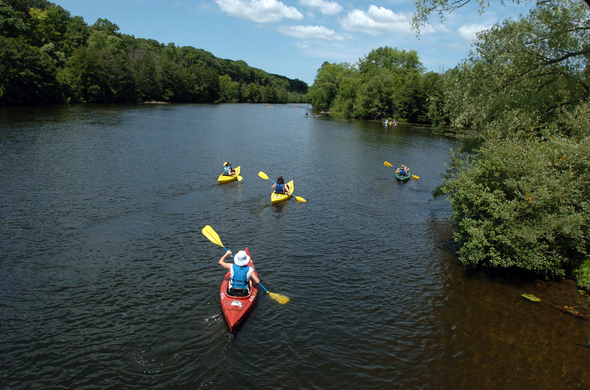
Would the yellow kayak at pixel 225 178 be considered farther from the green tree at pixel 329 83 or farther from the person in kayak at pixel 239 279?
the green tree at pixel 329 83

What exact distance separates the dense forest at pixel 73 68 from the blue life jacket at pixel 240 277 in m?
72.7

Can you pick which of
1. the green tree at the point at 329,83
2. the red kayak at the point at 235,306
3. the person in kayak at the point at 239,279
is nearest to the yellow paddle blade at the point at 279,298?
the red kayak at the point at 235,306

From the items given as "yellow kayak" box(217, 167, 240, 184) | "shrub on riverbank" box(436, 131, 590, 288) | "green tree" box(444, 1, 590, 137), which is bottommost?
"yellow kayak" box(217, 167, 240, 184)

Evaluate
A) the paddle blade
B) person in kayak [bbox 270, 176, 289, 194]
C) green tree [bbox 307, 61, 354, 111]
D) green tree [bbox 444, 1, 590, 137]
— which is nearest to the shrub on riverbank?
the paddle blade

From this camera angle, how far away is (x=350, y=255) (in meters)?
16.3

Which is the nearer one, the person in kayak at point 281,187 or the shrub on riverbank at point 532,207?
the shrub on riverbank at point 532,207

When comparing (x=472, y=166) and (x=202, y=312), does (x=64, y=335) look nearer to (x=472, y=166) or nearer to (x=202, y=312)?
(x=202, y=312)

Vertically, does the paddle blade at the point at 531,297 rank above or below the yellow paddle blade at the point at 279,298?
above

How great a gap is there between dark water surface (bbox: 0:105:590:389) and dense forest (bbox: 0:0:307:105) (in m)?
54.5

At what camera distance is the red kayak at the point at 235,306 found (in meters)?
10.8

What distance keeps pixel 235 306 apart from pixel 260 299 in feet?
5.30

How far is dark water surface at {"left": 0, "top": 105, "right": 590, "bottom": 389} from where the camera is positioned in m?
9.53

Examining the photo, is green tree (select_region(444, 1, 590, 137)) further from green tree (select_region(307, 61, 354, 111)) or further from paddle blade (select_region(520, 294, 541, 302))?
green tree (select_region(307, 61, 354, 111))

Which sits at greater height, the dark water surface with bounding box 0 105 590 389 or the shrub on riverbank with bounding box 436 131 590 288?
the shrub on riverbank with bounding box 436 131 590 288
